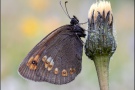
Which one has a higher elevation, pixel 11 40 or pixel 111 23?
pixel 111 23

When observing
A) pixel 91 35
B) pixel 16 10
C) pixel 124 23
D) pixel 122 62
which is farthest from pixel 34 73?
pixel 16 10

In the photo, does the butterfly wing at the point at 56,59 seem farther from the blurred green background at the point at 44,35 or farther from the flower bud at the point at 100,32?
the blurred green background at the point at 44,35

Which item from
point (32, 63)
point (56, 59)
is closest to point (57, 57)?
point (56, 59)

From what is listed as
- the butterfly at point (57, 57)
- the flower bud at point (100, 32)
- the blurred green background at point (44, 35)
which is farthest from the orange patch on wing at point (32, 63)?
the blurred green background at point (44, 35)

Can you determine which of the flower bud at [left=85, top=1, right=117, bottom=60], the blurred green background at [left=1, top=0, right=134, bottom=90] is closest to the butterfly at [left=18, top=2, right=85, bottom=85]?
the flower bud at [left=85, top=1, right=117, bottom=60]

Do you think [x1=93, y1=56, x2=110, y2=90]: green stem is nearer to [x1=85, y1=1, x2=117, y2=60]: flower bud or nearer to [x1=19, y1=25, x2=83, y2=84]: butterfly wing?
[x1=85, y1=1, x2=117, y2=60]: flower bud

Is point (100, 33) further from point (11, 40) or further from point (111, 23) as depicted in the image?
point (11, 40)
